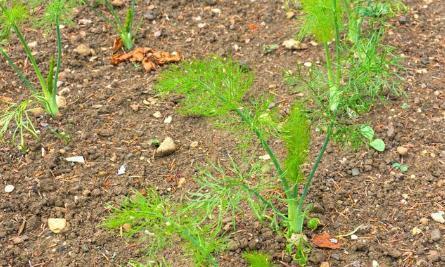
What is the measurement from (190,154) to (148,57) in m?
0.79

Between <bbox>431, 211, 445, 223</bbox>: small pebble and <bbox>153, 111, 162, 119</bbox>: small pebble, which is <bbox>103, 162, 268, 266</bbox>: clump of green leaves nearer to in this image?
<bbox>153, 111, 162, 119</bbox>: small pebble

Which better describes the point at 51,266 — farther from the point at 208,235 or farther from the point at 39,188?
the point at 208,235

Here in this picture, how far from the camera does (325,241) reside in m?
2.57

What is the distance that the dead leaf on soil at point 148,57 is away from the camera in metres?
3.48

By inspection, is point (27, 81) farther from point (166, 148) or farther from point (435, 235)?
point (435, 235)

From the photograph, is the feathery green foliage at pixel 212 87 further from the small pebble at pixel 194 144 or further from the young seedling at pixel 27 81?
the young seedling at pixel 27 81

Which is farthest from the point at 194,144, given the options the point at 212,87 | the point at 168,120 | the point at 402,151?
the point at 402,151

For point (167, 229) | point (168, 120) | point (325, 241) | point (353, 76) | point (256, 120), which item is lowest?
point (325, 241)

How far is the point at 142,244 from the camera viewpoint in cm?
259

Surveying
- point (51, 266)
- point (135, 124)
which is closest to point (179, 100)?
point (135, 124)

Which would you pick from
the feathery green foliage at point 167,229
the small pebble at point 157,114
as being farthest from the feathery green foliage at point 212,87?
the small pebble at point 157,114

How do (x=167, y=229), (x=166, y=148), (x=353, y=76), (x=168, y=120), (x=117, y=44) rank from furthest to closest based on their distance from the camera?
(x=117, y=44)
(x=168, y=120)
(x=166, y=148)
(x=353, y=76)
(x=167, y=229)

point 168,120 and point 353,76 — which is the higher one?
point 353,76

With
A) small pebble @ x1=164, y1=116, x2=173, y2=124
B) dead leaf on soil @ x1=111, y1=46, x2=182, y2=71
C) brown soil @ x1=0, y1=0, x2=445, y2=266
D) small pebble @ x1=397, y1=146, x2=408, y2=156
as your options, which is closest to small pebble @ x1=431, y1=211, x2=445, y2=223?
brown soil @ x1=0, y1=0, x2=445, y2=266
